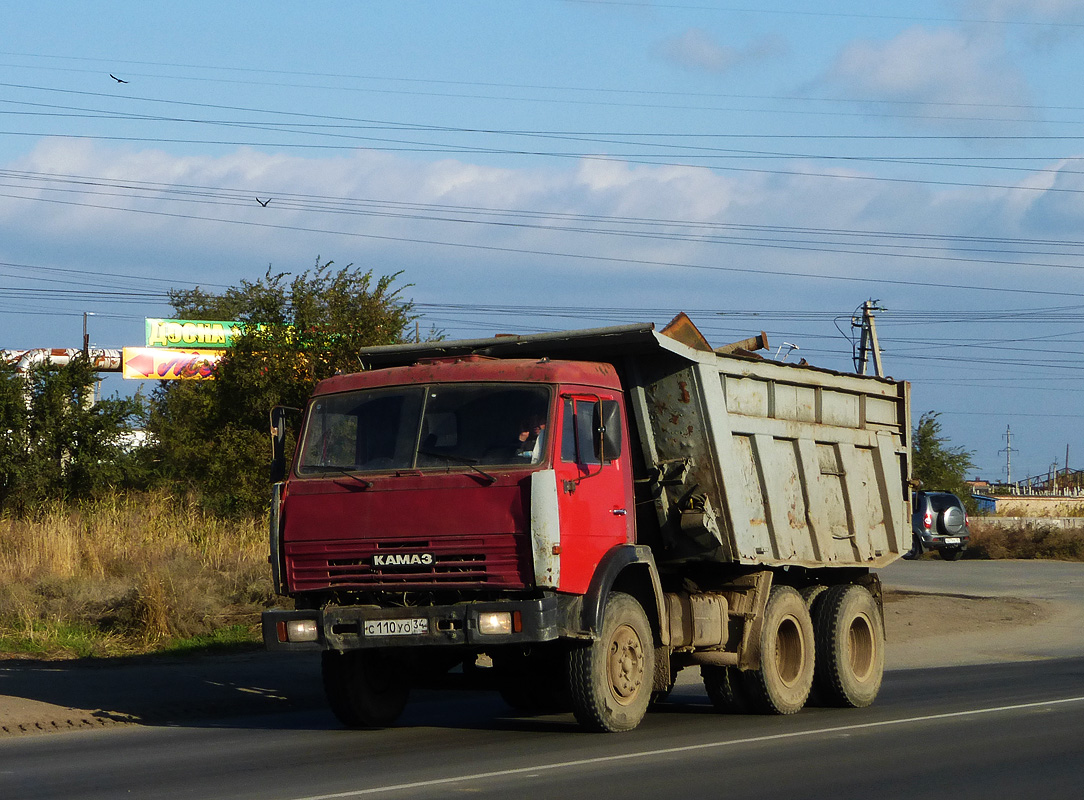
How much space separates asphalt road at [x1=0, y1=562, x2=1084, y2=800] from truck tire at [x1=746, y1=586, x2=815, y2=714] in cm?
19

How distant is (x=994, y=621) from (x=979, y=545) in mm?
21582

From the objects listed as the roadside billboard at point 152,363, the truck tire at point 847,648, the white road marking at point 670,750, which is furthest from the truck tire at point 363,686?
the roadside billboard at point 152,363

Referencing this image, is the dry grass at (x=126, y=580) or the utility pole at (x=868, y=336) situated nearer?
the dry grass at (x=126, y=580)

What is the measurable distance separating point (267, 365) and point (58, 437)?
15.4 feet

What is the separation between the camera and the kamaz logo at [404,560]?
9.58 metres

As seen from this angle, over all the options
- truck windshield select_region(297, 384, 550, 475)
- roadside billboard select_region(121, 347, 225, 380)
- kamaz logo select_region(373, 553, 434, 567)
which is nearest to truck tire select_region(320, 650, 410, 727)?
kamaz logo select_region(373, 553, 434, 567)

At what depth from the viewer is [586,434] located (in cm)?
1007

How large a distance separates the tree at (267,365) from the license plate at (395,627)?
13955 millimetres

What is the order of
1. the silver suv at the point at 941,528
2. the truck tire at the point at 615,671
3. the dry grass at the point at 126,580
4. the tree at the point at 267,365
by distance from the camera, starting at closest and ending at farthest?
the truck tire at the point at 615,671 < the dry grass at the point at 126,580 < the tree at the point at 267,365 < the silver suv at the point at 941,528

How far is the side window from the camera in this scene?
9859mm

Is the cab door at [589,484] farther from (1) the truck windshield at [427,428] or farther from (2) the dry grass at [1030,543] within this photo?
(2) the dry grass at [1030,543]

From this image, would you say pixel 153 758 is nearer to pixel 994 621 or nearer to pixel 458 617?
pixel 458 617

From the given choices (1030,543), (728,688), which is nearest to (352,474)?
(728,688)

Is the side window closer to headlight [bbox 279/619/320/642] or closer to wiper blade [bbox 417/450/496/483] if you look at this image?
wiper blade [bbox 417/450/496/483]
